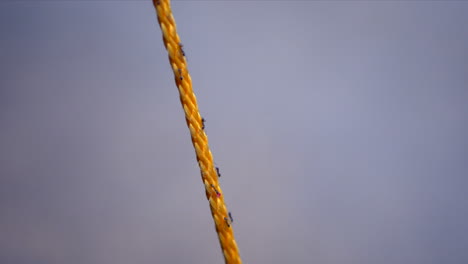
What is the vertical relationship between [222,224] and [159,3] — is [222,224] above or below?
below

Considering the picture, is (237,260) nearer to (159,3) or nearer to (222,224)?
(222,224)

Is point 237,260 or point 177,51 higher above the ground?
point 177,51

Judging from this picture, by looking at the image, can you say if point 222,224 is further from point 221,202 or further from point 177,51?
point 177,51

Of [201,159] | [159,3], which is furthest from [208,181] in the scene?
[159,3]

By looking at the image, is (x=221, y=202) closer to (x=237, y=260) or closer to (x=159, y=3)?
Answer: (x=237, y=260)

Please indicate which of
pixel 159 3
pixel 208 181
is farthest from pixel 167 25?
pixel 208 181
